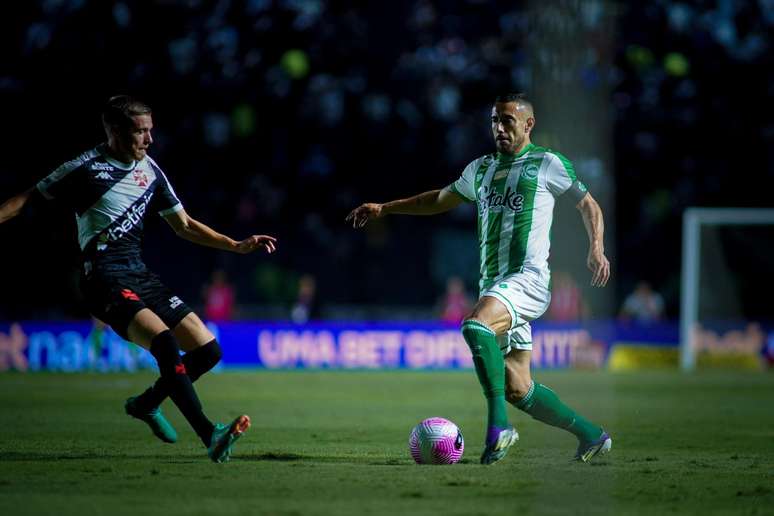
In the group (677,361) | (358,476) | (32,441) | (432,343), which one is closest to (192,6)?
(432,343)

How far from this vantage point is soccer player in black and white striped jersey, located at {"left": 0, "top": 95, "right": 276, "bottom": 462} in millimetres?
7270

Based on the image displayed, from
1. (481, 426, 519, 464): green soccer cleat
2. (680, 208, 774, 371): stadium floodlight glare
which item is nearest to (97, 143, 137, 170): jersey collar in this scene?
(481, 426, 519, 464): green soccer cleat

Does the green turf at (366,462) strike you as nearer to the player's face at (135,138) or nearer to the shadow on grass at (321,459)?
the shadow on grass at (321,459)

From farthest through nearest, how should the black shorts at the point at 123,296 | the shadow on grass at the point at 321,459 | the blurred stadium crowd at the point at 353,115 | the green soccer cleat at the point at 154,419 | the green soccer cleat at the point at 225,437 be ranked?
the blurred stadium crowd at the point at 353,115 → the green soccer cleat at the point at 154,419 → the shadow on grass at the point at 321,459 → the black shorts at the point at 123,296 → the green soccer cleat at the point at 225,437

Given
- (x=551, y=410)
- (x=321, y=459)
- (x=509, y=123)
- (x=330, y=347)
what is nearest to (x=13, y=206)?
(x=321, y=459)

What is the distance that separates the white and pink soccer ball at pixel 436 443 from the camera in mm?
7234

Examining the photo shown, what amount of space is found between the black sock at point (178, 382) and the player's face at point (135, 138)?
1165mm

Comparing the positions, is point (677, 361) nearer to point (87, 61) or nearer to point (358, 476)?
point (87, 61)

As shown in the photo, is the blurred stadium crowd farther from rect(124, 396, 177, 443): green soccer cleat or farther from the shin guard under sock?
the shin guard under sock

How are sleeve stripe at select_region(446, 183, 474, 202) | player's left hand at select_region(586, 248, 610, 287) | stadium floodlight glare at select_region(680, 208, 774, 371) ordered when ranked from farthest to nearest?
stadium floodlight glare at select_region(680, 208, 774, 371) < sleeve stripe at select_region(446, 183, 474, 202) < player's left hand at select_region(586, 248, 610, 287)

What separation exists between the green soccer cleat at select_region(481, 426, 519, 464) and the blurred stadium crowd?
1460 centimetres

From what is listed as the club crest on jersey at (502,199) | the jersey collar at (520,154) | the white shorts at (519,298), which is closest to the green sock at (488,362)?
the white shorts at (519,298)

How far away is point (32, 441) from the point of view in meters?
8.66

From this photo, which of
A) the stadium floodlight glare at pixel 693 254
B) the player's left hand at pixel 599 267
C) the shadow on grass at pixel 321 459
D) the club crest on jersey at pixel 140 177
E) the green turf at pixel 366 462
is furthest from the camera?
the stadium floodlight glare at pixel 693 254
